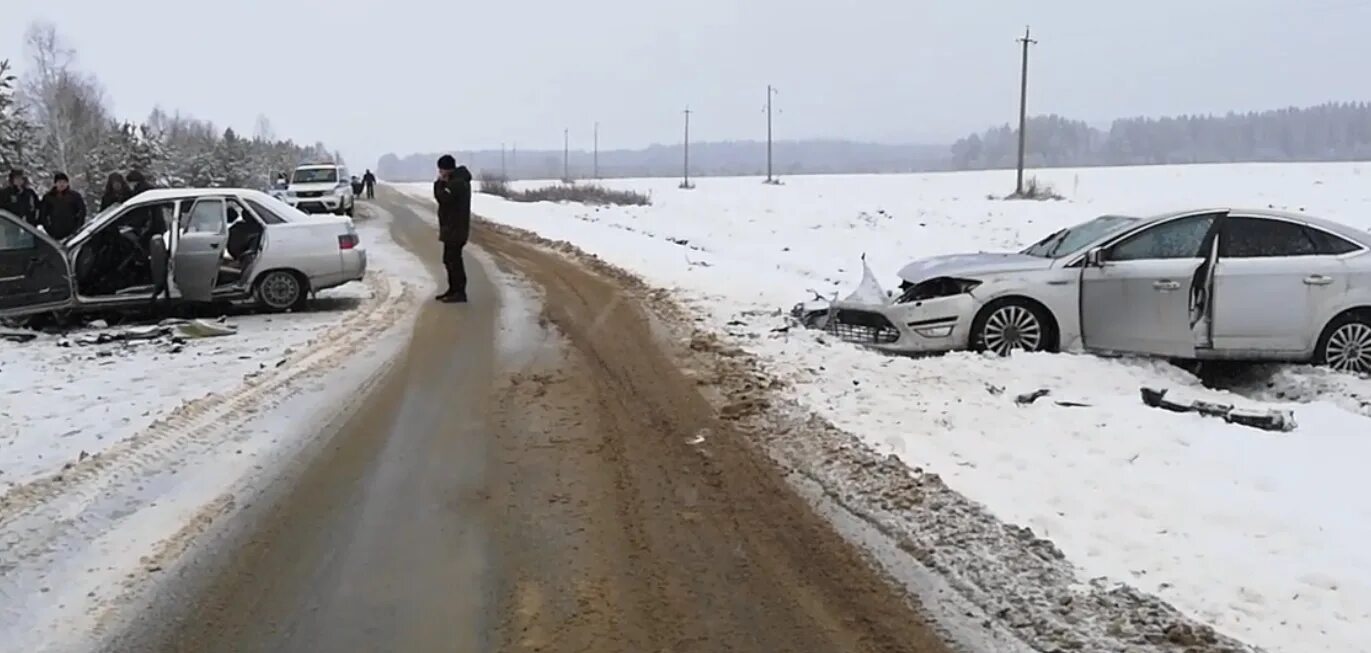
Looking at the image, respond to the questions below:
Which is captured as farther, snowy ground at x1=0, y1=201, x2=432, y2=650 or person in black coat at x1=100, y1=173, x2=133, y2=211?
person in black coat at x1=100, y1=173, x2=133, y2=211

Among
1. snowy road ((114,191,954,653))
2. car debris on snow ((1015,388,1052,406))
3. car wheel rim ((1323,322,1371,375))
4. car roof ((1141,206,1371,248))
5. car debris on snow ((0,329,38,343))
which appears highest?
car roof ((1141,206,1371,248))

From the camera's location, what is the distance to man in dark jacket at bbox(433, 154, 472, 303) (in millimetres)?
13406

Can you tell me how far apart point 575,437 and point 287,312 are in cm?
717

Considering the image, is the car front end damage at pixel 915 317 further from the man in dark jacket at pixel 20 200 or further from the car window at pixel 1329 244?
the man in dark jacket at pixel 20 200

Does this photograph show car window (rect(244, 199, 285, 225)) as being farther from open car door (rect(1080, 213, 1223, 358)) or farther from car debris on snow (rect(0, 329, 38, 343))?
open car door (rect(1080, 213, 1223, 358))

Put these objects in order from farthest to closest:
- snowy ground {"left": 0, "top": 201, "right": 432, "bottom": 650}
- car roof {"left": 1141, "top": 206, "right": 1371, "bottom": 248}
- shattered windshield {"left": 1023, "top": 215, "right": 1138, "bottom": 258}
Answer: shattered windshield {"left": 1023, "top": 215, "right": 1138, "bottom": 258}
car roof {"left": 1141, "top": 206, "right": 1371, "bottom": 248}
snowy ground {"left": 0, "top": 201, "right": 432, "bottom": 650}

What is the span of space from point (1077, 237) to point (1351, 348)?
8.02ft

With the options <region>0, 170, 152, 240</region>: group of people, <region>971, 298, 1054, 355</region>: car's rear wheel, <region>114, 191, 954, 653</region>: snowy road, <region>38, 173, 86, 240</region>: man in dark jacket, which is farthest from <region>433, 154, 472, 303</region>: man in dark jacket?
<region>971, 298, 1054, 355</region>: car's rear wheel

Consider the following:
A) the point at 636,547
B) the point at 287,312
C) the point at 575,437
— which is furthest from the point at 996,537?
the point at 287,312

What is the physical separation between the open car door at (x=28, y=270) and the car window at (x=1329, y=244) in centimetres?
1245

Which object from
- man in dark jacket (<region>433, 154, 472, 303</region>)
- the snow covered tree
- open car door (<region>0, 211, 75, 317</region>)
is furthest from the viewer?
the snow covered tree

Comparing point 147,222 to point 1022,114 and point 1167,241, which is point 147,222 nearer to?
point 1167,241

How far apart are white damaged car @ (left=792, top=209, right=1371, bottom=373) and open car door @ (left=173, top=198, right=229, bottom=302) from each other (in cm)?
776

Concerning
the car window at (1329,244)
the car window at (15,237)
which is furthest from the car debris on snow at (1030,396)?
the car window at (15,237)
